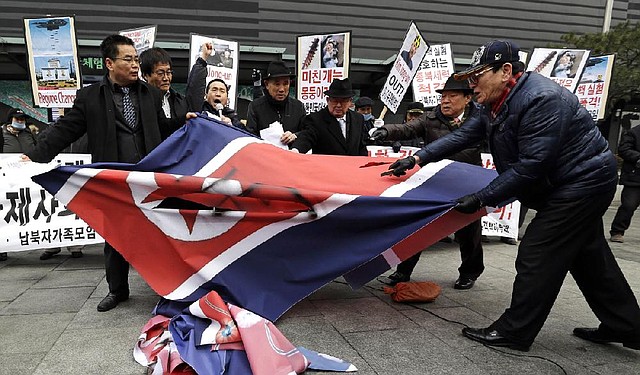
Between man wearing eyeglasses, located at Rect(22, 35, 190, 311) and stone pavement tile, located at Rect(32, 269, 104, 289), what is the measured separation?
2.81 ft

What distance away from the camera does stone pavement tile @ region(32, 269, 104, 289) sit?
4094mm

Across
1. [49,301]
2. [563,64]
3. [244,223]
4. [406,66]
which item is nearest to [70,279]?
[49,301]

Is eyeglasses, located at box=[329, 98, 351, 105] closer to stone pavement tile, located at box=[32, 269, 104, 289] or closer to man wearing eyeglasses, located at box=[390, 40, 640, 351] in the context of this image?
man wearing eyeglasses, located at box=[390, 40, 640, 351]

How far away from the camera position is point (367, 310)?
342 cm

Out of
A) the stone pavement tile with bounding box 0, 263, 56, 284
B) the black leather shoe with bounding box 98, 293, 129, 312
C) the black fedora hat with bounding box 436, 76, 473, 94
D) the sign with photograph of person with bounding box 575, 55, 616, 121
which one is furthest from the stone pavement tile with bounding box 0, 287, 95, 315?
the sign with photograph of person with bounding box 575, 55, 616, 121

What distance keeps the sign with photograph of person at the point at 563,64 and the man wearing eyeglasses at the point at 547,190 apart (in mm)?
5822

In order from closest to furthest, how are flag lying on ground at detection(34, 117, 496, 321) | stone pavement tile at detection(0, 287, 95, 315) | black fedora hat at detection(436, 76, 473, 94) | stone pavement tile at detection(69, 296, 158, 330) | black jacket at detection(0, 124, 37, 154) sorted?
flag lying on ground at detection(34, 117, 496, 321) < stone pavement tile at detection(69, 296, 158, 330) < stone pavement tile at detection(0, 287, 95, 315) < black fedora hat at detection(436, 76, 473, 94) < black jacket at detection(0, 124, 37, 154)

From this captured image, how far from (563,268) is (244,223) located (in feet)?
6.54

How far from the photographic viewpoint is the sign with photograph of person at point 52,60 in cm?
629

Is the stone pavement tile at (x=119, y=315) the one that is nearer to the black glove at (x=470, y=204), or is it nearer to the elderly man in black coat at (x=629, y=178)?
the black glove at (x=470, y=204)

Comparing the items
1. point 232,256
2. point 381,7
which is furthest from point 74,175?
point 381,7

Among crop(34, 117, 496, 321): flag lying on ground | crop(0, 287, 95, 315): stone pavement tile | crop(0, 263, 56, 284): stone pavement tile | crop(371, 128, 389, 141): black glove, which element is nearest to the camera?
crop(34, 117, 496, 321): flag lying on ground

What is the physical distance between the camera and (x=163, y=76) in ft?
13.3

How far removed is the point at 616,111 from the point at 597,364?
21.6 metres
